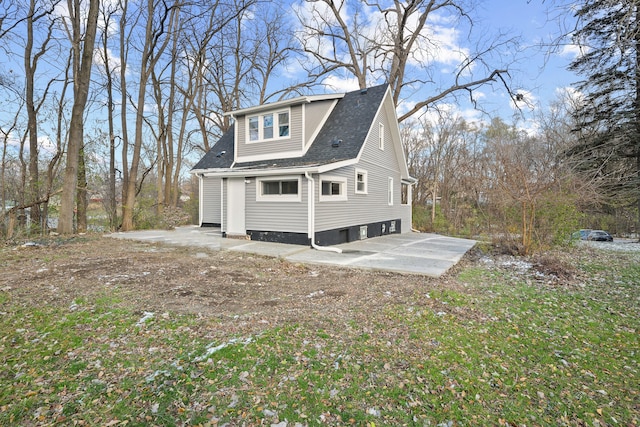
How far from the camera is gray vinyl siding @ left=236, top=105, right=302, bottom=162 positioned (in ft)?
34.7

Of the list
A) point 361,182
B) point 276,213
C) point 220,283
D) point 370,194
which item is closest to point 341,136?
point 361,182

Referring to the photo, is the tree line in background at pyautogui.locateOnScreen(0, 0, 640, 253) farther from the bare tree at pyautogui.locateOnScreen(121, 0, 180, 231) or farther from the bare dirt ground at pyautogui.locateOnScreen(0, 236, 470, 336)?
the bare dirt ground at pyautogui.locateOnScreen(0, 236, 470, 336)

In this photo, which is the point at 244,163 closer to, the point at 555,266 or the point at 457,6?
the point at 555,266

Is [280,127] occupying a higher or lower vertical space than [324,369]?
higher

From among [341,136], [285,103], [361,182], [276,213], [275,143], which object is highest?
[285,103]

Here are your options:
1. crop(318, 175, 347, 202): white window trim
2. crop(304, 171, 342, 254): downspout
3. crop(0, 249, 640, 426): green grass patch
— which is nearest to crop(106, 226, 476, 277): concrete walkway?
crop(304, 171, 342, 254): downspout

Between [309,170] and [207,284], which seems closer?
[207,284]

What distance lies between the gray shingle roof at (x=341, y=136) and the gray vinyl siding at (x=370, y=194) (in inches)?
22.5

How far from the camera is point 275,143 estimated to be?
10992mm

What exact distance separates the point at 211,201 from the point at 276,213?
20.0 feet

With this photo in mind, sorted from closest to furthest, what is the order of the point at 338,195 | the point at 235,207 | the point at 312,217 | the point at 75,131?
the point at 312,217, the point at 338,195, the point at 75,131, the point at 235,207

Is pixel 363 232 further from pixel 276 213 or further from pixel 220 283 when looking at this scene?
pixel 220 283

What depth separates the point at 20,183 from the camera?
38.9ft

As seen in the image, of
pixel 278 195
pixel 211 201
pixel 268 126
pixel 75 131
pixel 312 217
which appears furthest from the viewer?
pixel 211 201
